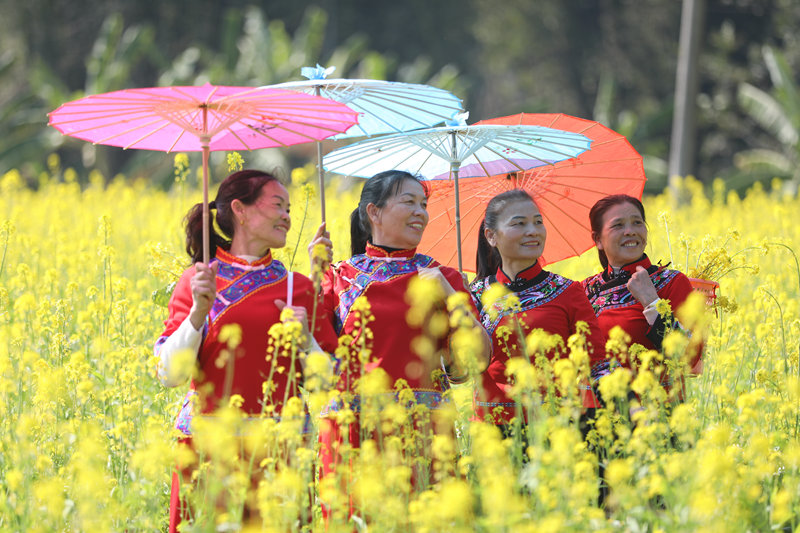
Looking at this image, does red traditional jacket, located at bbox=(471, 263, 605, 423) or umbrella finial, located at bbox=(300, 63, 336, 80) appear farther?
umbrella finial, located at bbox=(300, 63, 336, 80)

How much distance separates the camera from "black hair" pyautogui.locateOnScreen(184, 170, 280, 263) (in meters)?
3.03

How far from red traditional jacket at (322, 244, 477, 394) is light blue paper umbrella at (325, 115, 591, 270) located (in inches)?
12.6

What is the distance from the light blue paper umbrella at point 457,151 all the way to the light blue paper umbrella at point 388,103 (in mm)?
55

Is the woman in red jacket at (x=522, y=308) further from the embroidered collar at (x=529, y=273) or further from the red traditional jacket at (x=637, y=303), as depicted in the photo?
the red traditional jacket at (x=637, y=303)

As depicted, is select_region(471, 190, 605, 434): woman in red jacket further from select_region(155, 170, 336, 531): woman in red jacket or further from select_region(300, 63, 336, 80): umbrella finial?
select_region(300, 63, 336, 80): umbrella finial

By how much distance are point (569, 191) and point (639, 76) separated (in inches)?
785

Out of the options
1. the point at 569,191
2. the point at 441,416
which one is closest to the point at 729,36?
the point at 569,191

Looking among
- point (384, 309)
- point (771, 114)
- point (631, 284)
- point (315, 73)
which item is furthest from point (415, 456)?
point (771, 114)

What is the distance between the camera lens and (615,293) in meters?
3.61

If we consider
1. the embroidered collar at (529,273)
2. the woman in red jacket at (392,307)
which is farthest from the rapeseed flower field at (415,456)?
the embroidered collar at (529,273)

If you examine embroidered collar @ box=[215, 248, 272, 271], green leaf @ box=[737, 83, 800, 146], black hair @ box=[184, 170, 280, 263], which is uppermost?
green leaf @ box=[737, 83, 800, 146]

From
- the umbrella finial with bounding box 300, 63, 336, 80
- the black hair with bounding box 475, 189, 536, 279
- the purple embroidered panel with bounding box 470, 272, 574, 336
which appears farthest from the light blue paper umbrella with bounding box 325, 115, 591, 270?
the umbrella finial with bounding box 300, 63, 336, 80

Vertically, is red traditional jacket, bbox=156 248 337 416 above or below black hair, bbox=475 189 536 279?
below

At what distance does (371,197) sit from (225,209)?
53 centimetres
